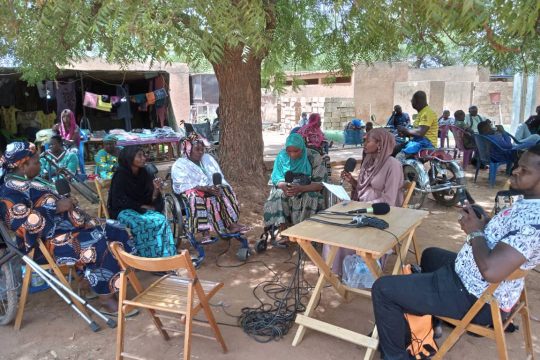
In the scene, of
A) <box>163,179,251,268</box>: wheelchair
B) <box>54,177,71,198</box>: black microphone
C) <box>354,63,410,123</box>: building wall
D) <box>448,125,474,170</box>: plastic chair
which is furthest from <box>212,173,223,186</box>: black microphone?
<box>354,63,410,123</box>: building wall

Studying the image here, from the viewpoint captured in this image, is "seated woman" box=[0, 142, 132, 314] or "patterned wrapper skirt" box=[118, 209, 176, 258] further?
"patterned wrapper skirt" box=[118, 209, 176, 258]

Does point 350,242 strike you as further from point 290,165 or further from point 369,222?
point 290,165

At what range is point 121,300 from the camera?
2.61 m

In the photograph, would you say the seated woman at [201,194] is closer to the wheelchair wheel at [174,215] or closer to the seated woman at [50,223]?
the wheelchair wheel at [174,215]

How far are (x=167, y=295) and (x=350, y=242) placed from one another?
1.18 meters

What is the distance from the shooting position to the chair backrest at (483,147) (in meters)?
7.54

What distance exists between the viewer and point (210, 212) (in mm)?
4457

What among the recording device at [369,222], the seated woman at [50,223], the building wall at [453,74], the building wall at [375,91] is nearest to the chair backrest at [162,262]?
the seated woman at [50,223]

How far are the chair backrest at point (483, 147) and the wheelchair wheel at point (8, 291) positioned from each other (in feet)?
23.6

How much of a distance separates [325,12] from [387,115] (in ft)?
43.0

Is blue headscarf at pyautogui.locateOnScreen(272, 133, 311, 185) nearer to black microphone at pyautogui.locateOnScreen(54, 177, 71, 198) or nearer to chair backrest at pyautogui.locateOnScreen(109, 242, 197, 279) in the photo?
black microphone at pyautogui.locateOnScreen(54, 177, 71, 198)

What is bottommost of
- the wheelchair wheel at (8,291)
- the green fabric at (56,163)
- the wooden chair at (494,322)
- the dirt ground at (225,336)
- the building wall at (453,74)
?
the dirt ground at (225,336)

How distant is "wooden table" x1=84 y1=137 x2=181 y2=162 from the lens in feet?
34.5

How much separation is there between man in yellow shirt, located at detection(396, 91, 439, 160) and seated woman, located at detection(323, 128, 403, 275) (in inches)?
96.4
